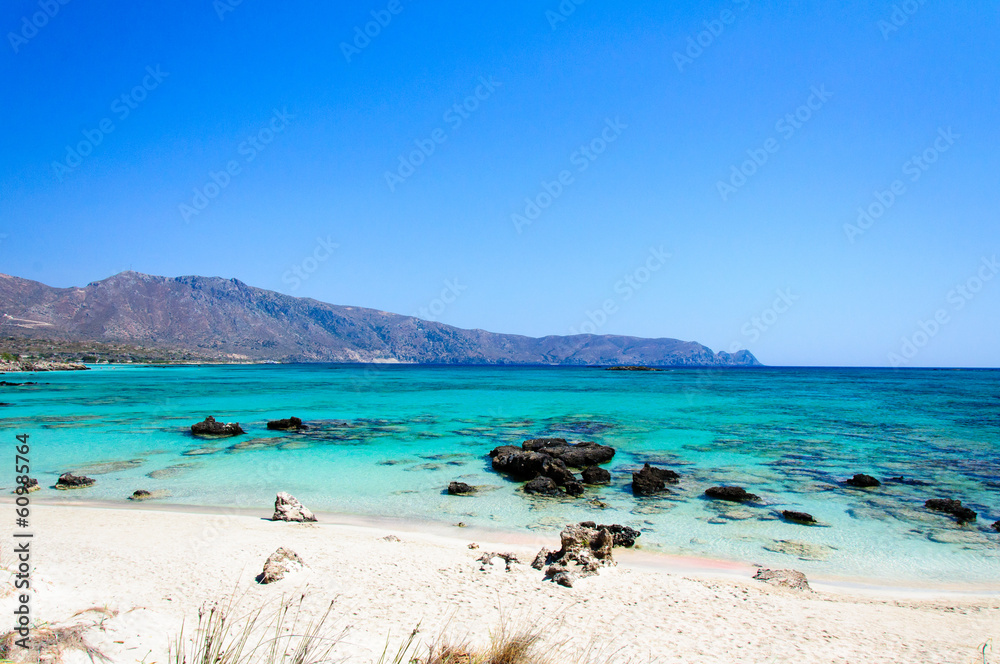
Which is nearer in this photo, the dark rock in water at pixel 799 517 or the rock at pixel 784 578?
the rock at pixel 784 578

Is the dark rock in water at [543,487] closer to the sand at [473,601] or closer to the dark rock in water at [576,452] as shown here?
the dark rock in water at [576,452]

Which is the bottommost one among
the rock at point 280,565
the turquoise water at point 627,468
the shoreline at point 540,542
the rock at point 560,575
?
the turquoise water at point 627,468

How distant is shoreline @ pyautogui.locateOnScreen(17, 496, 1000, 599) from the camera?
9.24m

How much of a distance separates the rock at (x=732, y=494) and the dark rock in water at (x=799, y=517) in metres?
1.55

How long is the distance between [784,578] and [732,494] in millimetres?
6306

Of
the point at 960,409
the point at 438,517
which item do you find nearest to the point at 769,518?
the point at 438,517

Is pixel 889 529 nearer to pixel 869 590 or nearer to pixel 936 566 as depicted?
pixel 936 566

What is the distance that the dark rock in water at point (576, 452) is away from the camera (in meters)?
19.8

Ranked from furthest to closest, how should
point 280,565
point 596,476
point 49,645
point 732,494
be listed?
point 596,476, point 732,494, point 280,565, point 49,645

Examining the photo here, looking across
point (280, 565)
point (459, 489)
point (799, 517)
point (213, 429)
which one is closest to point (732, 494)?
point (799, 517)

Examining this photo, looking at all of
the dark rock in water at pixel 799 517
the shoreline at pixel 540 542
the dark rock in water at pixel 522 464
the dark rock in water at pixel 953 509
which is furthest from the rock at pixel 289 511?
the dark rock in water at pixel 953 509

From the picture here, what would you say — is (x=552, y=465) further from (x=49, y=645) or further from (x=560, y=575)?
(x=49, y=645)

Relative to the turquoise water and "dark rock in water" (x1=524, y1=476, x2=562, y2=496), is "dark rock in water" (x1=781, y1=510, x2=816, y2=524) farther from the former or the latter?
"dark rock in water" (x1=524, y1=476, x2=562, y2=496)

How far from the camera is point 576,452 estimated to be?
20328 millimetres
